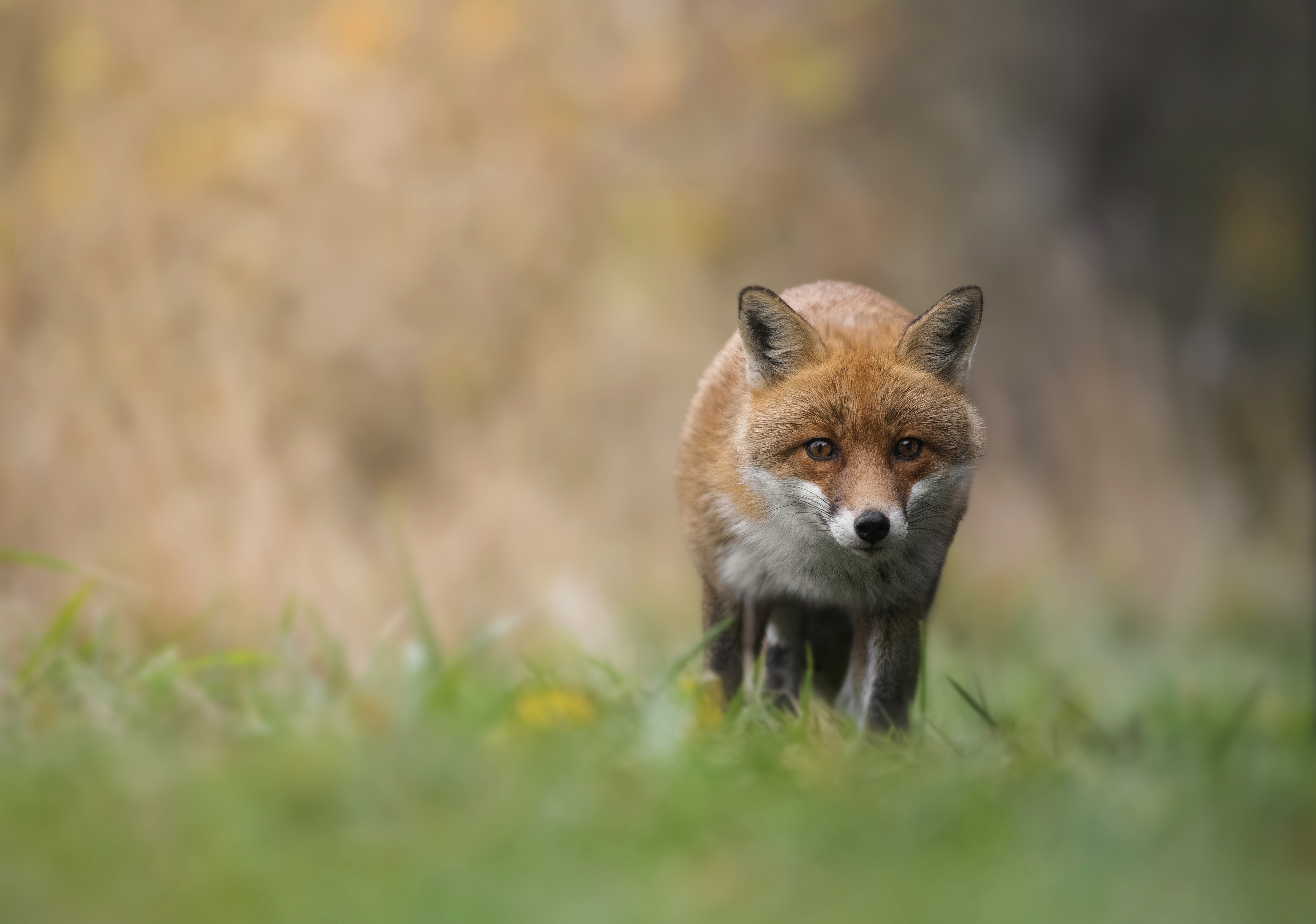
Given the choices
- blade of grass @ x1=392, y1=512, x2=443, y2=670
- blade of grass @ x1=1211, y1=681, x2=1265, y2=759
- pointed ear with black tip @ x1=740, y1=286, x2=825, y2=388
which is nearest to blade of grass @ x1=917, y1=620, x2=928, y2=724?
blade of grass @ x1=1211, y1=681, x2=1265, y2=759

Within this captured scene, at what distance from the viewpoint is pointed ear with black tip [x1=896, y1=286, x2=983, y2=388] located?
3.31 metres

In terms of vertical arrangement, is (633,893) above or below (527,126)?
below

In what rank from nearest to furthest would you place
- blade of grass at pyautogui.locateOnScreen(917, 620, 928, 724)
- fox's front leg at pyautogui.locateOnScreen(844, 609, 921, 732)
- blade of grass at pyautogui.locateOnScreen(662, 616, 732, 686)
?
blade of grass at pyautogui.locateOnScreen(662, 616, 732, 686), blade of grass at pyautogui.locateOnScreen(917, 620, 928, 724), fox's front leg at pyautogui.locateOnScreen(844, 609, 921, 732)

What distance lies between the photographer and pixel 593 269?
29.1 ft

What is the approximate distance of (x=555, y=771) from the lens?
2.30 metres

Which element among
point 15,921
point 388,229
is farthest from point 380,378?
point 15,921

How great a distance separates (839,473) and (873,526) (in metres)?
0.24

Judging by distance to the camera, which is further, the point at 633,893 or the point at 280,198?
the point at 280,198

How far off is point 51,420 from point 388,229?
2.84m

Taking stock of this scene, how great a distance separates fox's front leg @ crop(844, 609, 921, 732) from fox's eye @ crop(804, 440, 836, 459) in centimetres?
58

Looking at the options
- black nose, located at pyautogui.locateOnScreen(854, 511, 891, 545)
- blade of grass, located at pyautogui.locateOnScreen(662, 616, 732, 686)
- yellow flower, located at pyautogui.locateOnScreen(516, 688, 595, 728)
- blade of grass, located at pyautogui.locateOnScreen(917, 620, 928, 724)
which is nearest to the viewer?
yellow flower, located at pyautogui.locateOnScreen(516, 688, 595, 728)

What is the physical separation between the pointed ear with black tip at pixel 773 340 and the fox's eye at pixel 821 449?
246 millimetres

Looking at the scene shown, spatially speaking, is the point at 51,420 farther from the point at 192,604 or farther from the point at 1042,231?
the point at 1042,231

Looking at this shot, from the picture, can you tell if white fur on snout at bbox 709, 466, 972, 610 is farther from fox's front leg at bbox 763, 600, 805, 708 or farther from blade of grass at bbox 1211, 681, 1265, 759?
blade of grass at bbox 1211, 681, 1265, 759
